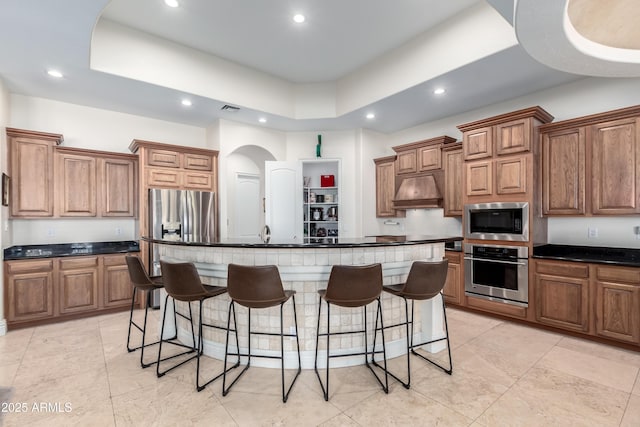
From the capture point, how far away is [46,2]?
2.34 meters

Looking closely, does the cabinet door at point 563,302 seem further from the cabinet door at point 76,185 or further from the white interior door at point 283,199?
the cabinet door at point 76,185

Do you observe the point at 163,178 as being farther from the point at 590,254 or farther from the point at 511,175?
the point at 590,254

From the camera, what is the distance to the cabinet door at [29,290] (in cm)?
356

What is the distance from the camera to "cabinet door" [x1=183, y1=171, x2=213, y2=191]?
A: 4758mm

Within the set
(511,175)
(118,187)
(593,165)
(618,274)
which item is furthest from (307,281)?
(118,187)

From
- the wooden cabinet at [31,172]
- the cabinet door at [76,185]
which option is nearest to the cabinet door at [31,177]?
the wooden cabinet at [31,172]

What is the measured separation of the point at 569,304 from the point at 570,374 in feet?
3.46

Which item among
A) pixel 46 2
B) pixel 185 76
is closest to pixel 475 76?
pixel 185 76

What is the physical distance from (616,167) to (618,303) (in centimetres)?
141

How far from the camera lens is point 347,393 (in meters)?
2.23

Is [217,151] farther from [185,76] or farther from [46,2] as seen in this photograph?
[46,2]

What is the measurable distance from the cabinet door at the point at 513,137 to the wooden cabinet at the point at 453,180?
68 centimetres

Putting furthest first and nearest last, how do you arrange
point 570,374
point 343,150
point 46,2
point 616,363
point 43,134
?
point 343,150 < point 43,134 < point 616,363 < point 570,374 < point 46,2

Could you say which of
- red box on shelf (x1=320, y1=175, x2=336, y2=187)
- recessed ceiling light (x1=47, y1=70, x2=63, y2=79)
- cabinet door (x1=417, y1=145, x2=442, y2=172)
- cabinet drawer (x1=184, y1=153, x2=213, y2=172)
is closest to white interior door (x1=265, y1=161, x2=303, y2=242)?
red box on shelf (x1=320, y1=175, x2=336, y2=187)
